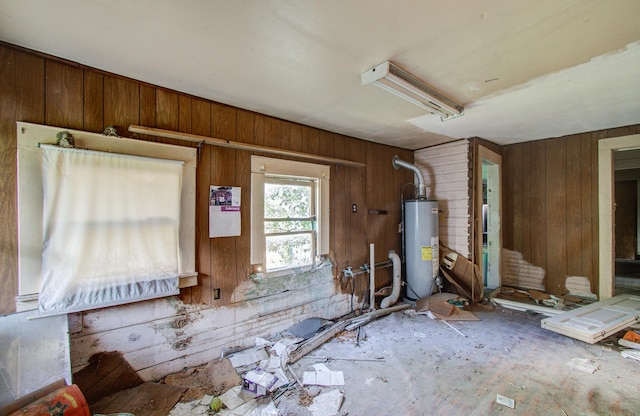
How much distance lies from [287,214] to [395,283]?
205cm

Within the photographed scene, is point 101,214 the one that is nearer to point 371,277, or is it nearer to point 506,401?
point 371,277

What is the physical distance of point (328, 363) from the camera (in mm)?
2473

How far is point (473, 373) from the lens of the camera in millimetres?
2283

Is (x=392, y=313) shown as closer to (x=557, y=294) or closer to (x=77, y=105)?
(x=557, y=294)

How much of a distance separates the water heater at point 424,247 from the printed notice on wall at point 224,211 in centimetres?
262

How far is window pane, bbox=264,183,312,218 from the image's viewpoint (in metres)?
2.90

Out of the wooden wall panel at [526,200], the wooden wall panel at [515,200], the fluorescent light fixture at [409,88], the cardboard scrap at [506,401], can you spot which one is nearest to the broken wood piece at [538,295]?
the wooden wall panel at [526,200]

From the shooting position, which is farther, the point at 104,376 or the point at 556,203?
the point at 556,203

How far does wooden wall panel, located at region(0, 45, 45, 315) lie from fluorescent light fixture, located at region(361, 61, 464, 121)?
7.38 feet

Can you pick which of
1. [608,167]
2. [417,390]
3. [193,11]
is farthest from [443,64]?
[608,167]

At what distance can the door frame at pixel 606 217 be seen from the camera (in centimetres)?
358

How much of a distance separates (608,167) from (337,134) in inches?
144

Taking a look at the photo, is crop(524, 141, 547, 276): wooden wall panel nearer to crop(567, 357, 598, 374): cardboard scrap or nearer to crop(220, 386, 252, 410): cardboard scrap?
crop(567, 357, 598, 374): cardboard scrap

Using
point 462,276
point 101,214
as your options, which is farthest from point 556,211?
point 101,214
